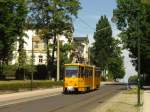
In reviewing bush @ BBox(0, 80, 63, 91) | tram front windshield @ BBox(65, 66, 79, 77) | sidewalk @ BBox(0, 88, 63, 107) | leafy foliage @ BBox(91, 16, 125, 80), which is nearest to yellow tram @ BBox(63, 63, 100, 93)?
tram front windshield @ BBox(65, 66, 79, 77)

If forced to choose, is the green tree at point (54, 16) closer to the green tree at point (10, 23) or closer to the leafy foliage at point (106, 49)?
the green tree at point (10, 23)

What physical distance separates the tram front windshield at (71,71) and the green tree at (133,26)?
1052 cm

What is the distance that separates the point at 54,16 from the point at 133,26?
20.2 metres

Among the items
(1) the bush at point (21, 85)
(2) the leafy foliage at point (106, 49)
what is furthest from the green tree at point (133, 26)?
(2) the leafy foliage at point (106, 49)

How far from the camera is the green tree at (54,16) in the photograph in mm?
87438

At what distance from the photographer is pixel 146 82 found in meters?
88.4

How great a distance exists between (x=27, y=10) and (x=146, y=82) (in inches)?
904

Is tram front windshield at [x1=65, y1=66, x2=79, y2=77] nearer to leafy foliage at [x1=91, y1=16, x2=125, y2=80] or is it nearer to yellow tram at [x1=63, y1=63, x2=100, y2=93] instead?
yellow tram at [x1=63, y1=63, x2=100, y2=93]

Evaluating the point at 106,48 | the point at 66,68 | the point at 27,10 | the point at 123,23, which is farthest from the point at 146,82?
the point at 106,48

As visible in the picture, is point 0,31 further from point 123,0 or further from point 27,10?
point 123,0

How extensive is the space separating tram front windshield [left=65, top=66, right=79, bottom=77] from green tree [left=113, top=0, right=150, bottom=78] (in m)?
10.5

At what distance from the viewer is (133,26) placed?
70250mm

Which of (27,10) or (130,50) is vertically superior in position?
(27,10)

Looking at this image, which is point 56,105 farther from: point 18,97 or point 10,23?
point 10,23
